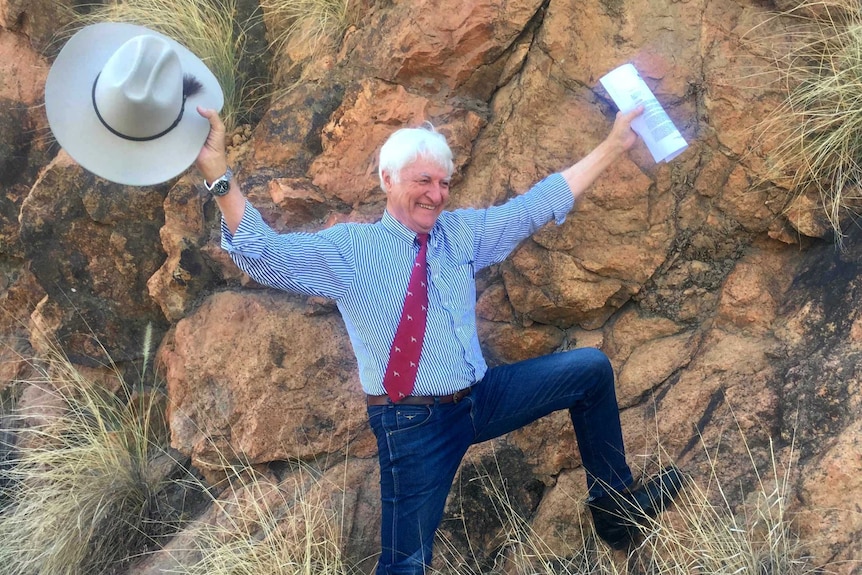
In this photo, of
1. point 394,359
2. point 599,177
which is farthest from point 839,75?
point 394,359

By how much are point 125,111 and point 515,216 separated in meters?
1.60

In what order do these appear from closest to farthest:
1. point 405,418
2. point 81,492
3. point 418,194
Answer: point 405,418
point 418,194
point 81,492

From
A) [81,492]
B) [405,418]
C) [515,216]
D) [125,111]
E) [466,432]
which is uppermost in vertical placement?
[125,111]

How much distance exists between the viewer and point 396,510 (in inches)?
115

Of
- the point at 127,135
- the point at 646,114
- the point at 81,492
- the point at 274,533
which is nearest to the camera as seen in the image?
the point at 127,135

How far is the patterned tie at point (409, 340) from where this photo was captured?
114 inches

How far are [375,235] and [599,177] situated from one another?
1.33 meters

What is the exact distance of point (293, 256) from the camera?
8.98 feet

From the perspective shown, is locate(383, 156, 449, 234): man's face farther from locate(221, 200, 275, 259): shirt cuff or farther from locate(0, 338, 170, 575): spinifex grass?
locate(0, 338, 170, 575): spinifex grass

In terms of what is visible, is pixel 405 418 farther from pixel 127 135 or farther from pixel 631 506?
pixel 127 135

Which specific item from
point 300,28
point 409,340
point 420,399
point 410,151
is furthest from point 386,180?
point 300,28

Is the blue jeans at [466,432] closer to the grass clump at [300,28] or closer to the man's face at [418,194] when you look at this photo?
the man's face at [418,194]

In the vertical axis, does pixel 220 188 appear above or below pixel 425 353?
above

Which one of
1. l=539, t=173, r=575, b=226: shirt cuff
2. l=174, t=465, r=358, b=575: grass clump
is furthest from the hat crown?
l=174, t=465, r=358, b=575: grass clump
